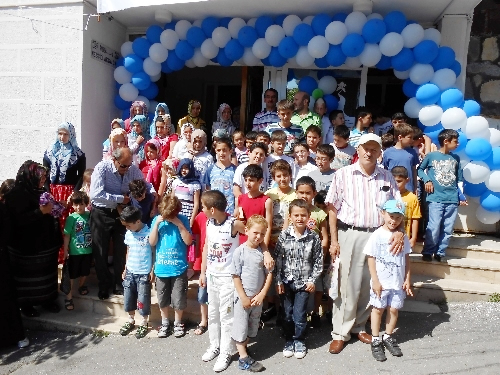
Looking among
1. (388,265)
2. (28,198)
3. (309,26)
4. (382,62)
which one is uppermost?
(309,26)

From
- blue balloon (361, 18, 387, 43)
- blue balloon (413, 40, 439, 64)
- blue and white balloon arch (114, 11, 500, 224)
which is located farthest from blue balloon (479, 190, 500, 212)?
blue balloon (361, 18, 387, 43)

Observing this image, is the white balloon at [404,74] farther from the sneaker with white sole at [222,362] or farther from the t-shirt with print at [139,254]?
the sneaker with white sole at [222,362]

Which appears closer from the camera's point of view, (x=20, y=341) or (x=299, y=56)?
(x=20, y=341)

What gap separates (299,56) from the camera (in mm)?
5363

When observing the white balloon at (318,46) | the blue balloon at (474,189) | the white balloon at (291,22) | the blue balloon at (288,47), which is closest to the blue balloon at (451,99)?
the blue balloon at (474,189)

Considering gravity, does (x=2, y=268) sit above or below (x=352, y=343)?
above

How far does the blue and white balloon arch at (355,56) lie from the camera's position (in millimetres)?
4695

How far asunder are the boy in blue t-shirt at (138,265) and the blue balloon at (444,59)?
372cm

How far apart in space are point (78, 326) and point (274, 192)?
87.1 inches

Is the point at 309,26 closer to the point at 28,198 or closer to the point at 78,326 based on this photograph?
the point at 28,198

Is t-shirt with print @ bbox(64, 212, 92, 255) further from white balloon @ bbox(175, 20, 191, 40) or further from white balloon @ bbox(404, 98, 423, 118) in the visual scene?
white balloon @ bbox(404, 98, 423, 118)

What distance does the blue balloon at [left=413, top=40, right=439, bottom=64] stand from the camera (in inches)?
194

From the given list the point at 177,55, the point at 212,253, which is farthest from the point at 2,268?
the point at 177,55

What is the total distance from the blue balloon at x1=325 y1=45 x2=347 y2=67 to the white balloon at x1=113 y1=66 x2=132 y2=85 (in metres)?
2.80
